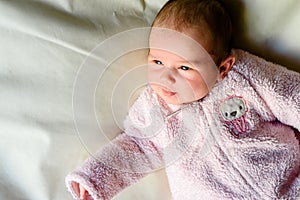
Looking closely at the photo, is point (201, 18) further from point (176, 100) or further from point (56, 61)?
point (56, 61)

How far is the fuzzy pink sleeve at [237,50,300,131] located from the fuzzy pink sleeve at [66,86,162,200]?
17 centimetres

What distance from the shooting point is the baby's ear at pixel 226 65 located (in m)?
0.97

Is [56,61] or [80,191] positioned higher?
[56,61]

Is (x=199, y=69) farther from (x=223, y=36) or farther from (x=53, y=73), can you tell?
(x=53, y=73)

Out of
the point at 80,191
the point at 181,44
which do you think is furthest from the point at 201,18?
the point at 80,191

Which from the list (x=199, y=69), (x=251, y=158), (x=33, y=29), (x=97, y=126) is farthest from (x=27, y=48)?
(x=251, y=158)

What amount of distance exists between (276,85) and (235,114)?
76mm

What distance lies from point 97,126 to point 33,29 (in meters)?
0.18

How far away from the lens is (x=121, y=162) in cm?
101

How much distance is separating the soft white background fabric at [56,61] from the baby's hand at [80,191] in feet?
0.14

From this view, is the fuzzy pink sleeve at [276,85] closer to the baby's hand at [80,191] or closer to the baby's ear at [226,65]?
the baby's ear at [226,65]

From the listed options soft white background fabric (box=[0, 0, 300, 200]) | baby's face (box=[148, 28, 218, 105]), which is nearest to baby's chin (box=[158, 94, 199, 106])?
baby's face (box=[148, 28, 218, 105])

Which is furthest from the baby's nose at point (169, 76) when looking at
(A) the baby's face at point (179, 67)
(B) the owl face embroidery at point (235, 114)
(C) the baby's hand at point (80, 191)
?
(C) the baby's hand at point (80, 191)

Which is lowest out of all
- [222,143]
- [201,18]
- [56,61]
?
[222,143]
